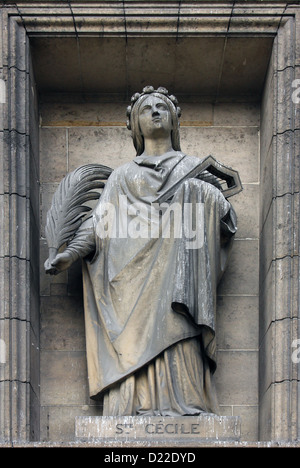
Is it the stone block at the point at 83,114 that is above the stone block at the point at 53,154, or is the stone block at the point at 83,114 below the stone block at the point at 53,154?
above

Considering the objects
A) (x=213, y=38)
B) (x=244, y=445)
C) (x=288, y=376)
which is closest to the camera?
(x=244, y=445)

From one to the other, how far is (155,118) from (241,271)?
159 centimetres

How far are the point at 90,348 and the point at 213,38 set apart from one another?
3.05 metres

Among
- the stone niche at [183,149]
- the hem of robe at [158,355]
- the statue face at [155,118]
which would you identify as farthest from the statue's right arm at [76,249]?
the hem of robe at [158,355]

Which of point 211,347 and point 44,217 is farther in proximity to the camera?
point 44,217

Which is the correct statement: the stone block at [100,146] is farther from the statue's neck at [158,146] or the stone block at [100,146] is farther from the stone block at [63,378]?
the stone block at [63,378]

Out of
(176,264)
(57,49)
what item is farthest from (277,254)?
(57,49)

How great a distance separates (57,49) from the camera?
47.4 feet

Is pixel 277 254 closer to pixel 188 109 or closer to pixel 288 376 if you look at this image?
pixel 288 376

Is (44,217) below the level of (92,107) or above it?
below

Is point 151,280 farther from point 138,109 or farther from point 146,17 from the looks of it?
point 146,17

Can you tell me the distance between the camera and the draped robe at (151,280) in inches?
518

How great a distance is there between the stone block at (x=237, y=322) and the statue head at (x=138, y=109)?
146 centimetres

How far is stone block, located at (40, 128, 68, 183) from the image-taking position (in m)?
14.6
